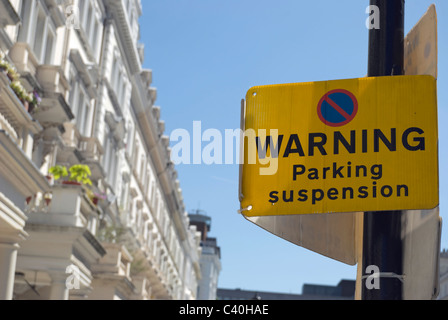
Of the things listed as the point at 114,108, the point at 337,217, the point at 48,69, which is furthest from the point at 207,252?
the point at 337,217

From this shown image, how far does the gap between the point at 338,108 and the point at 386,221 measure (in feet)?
2.52

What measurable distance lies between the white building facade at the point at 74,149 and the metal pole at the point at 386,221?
33.8 ft

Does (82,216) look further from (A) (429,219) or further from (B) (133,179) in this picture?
(B) (133,179)

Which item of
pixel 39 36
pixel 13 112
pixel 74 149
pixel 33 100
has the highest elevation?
pixel 39 36

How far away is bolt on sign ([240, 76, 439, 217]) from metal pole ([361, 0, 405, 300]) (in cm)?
11

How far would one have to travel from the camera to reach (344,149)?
16.3 ft

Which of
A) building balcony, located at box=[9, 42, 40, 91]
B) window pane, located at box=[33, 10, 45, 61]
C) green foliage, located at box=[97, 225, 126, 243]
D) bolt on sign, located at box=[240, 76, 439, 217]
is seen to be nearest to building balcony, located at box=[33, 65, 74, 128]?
window pane, located at box=[33, 10, 45, 61]

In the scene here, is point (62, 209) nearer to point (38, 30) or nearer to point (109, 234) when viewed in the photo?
point (38, 30)

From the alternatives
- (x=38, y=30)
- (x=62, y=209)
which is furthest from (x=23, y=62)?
(x=62, y=209)

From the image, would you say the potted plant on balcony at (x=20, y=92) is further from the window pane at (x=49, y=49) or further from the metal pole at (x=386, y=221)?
the metal pole at (x=386, y=221)

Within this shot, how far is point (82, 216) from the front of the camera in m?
21.2

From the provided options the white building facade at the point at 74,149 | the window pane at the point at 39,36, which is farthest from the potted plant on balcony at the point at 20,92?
the window pane at the point at 39,36

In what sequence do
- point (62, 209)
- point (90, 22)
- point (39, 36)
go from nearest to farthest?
point (62, 209), point (39, 36), point (90, 22)

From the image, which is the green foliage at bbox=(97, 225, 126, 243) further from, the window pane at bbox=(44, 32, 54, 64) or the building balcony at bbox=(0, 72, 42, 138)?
the building balcony at bbox=(0, 72, 42, 138)
